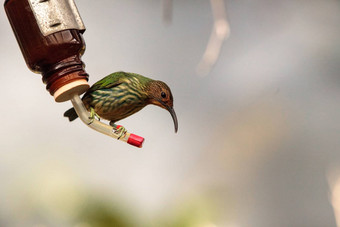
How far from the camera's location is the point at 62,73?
0.73 metres

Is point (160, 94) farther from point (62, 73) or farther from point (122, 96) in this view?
point (62, 73)

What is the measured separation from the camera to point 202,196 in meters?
2.08

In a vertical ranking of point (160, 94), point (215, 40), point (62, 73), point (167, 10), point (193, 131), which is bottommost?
point (193, 131)

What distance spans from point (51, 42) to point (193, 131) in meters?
1.41

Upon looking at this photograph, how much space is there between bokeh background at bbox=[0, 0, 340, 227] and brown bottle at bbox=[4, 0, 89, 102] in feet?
3.93

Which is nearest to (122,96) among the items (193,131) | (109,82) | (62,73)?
(109,82)

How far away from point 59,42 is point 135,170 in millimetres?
1352

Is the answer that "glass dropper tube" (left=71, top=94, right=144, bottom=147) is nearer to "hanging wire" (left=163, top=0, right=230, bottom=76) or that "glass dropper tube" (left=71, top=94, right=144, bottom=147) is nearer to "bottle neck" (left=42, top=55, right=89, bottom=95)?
"bottle neck" (left=42, top=55, right=89, bottom=95)

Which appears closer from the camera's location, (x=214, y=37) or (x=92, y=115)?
(x=92, y=115)

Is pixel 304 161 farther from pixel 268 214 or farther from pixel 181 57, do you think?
pixel 181 57

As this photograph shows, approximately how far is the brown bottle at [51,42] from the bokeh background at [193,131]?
120 centimetres

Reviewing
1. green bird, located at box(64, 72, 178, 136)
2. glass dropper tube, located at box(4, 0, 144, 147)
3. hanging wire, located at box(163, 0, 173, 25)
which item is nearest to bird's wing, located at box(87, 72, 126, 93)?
green bird, located at box(64, 72, 178, 136)

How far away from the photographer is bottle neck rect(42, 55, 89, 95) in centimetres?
73

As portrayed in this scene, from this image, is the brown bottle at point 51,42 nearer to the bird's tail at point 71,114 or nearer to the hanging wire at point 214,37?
the bird's tail at point 71,114
